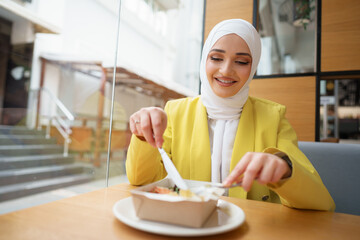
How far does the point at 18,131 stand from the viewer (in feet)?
18.2

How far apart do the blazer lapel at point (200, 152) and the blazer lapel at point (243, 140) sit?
11cm

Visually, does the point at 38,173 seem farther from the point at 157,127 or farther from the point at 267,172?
the point at 267,172

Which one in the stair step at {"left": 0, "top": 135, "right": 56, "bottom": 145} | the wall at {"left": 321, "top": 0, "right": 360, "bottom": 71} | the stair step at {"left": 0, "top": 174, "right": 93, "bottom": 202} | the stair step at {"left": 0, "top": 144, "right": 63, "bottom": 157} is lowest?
the stair step at {"left": 0, "top": 174, "right": 93, "bottom": 202}

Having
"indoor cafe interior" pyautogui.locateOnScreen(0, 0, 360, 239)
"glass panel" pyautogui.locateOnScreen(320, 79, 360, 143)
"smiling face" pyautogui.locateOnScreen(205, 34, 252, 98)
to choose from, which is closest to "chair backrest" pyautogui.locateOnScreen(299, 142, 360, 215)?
"indoor cafe interior" pyautogui.locateOnScreen(0, 0, 360, 239)

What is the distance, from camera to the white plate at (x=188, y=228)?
0.43 meters

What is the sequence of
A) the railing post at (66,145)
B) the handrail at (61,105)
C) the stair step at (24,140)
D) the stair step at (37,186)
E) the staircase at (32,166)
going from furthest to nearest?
the railing post at (66,145) < the handrail at (61,105) < the stair step at (24,140) < the staircase at (32,166) < the stair step at (37,186)

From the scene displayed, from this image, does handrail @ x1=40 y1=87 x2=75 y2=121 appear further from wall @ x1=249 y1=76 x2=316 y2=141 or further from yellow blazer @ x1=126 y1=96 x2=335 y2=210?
yellow blazer @ x1=126 y1=96 x2=335 y2=210

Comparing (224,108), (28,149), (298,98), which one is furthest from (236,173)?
(28,149)

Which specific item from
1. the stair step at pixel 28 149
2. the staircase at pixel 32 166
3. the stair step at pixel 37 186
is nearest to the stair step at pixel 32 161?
the staircase at pixel 32 166

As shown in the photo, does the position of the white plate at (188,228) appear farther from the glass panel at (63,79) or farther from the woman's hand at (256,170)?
the glass panel at (63,79)

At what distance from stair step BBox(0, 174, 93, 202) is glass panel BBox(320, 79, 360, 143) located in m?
4.61

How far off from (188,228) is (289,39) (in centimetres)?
272

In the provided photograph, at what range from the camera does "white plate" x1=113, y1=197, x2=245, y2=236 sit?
426mm

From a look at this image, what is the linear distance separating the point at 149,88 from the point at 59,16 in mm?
4025
